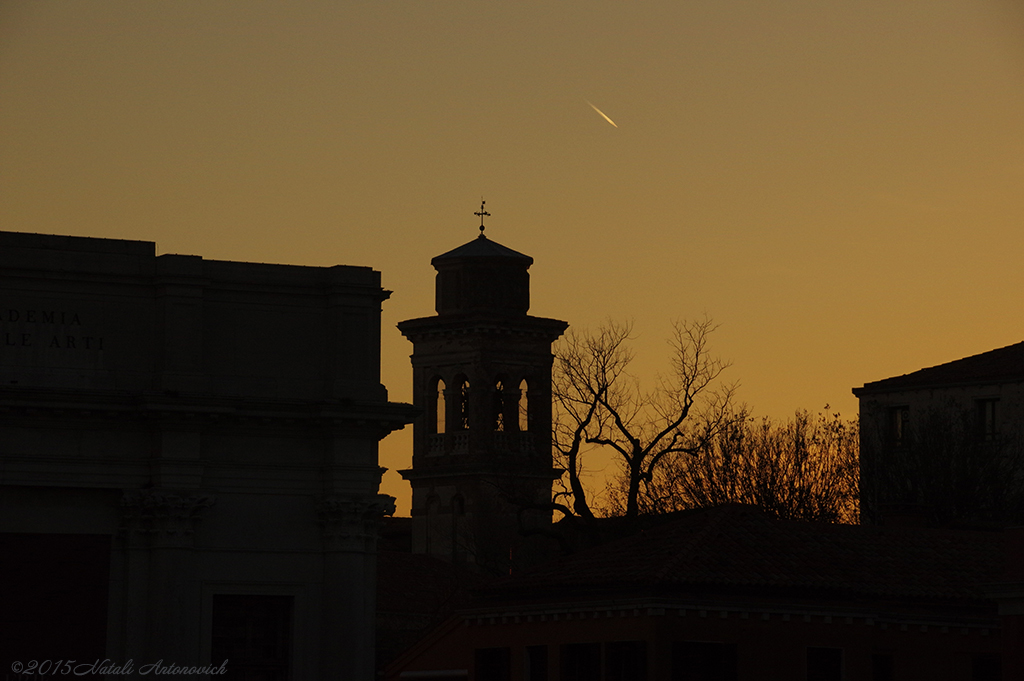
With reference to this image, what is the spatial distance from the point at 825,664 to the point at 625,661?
11.6ft

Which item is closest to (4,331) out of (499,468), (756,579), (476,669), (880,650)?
(476,669)

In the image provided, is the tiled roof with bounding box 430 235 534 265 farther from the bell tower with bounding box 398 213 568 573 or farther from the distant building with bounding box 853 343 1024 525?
the distant building with bounding box 853 343 1024 525

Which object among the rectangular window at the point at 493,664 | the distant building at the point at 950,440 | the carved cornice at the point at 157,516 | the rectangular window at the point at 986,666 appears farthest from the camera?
the distant building at the point at 950,440

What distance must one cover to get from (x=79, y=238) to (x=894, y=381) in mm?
37889

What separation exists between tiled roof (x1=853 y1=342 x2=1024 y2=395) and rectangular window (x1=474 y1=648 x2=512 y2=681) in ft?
97.5

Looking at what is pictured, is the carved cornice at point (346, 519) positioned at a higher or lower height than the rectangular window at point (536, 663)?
higher

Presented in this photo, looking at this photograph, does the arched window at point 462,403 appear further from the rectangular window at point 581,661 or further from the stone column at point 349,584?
the rectangular window at point 581,661

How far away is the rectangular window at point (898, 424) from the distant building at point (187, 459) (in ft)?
107

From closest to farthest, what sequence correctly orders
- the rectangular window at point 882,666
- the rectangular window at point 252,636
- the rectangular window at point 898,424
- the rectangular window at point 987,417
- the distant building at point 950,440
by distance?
the rectangular window at point 252,636 → the rectangular window at point 882,666 → the distant building at point 950,440 → the rectangular window at point 987,417 → the rectangular window at point 898,424

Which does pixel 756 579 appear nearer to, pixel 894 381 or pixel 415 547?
pixel 894 381

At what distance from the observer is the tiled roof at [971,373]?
67.0m

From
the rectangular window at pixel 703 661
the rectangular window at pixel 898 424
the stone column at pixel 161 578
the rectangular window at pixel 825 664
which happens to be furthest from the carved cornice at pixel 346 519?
the rectangular window at pixel 898 424

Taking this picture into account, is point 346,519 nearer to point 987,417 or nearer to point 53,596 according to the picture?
point 53,596

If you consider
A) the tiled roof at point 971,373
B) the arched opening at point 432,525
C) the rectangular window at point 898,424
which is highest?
the tiled roof at point 971,373
